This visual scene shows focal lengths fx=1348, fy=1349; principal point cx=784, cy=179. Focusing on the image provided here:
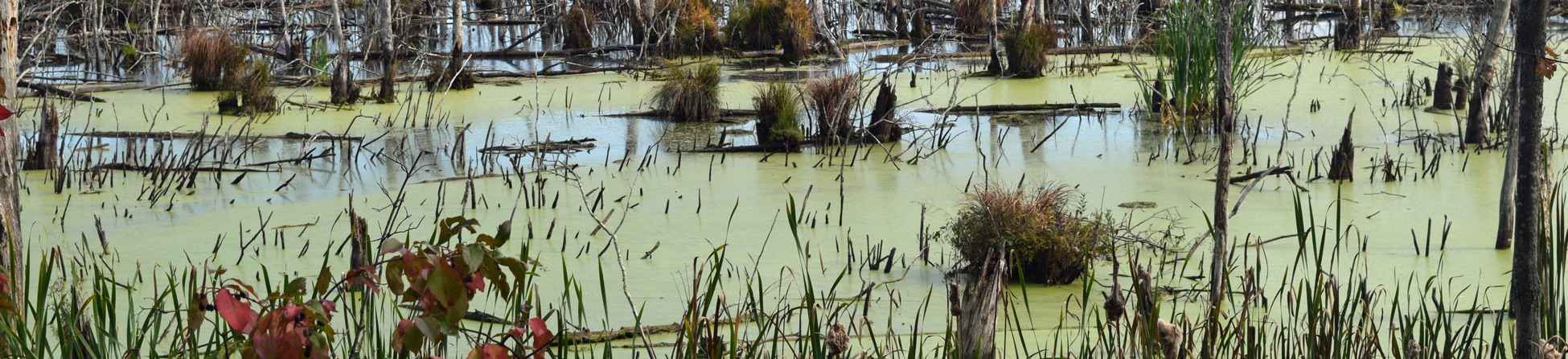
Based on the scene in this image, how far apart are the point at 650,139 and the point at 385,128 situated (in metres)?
1.79

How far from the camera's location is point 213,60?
10.1 m

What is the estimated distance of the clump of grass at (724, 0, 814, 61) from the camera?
1287cm

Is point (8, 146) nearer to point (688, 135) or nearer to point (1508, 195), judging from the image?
point (1508, 195)

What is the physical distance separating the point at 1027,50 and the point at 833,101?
3430 mm

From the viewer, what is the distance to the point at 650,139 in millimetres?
7957

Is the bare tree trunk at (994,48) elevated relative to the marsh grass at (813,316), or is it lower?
elevated

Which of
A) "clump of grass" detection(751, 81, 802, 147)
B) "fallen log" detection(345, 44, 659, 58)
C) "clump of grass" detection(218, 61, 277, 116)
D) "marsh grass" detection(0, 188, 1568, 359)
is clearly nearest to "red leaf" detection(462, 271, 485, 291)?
"marsh grass" detection(0, 188, 1568, 359)

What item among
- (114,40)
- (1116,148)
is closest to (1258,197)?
(1116,148)

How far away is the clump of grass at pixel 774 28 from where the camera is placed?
42.2ft

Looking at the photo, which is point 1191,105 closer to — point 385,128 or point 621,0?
point 385,128

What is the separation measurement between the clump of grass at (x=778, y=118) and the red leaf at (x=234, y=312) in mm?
5465

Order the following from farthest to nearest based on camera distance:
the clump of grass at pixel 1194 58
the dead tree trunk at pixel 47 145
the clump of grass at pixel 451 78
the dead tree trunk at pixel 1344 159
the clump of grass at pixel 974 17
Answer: the clump of grass at pixel 974 17
the clump of grass at pixel 451 78
the clump of grass at pixel 1194 58
the dead tree trunk at pixel 47 145
the dead tree trunk at pixel 1344 159

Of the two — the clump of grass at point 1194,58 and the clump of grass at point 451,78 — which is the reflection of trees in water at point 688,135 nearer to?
the clump of grass at point 1194,58

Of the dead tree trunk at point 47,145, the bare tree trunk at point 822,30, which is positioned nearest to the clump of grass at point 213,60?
the dead tree trunk at point 47,145
